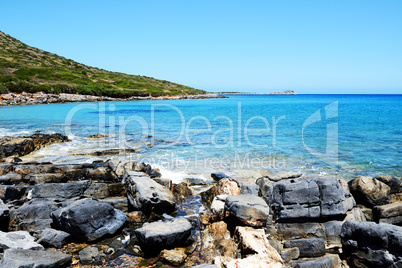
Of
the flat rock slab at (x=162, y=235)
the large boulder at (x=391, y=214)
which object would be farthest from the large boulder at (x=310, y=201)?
the flat rock slab at (x=162, y=235)

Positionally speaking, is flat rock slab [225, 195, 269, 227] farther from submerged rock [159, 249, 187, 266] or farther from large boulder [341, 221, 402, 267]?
large boulder [341, 221, 402, 267]

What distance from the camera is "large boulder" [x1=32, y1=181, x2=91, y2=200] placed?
9.62 m

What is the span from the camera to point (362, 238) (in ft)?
20.7

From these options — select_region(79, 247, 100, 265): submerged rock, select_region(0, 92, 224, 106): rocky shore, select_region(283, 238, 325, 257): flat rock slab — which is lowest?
select_region(79, 247, 100, 265): submerged rock

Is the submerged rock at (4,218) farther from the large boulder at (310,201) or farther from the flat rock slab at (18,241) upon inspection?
the large boulder at (310,201)

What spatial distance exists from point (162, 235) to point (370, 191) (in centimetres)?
698

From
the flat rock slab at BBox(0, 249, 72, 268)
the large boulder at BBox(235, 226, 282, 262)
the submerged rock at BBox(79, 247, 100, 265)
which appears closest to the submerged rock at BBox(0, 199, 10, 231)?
the flat rock slab at BBox(0, 249, 72, 268)

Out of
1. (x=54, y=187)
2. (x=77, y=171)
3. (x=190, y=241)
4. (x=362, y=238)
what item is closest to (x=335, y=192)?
(x=362, y=238)

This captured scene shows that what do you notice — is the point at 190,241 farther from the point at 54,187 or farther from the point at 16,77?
the point at 16,77

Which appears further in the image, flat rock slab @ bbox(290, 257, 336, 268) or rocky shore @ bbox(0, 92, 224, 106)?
rocky shore @ bbox(0, 92, 224, 106)

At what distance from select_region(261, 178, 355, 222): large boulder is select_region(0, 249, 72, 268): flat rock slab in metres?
5.52

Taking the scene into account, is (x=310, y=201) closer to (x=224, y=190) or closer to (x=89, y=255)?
(x=224, y=190)

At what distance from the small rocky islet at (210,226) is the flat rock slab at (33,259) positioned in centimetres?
2

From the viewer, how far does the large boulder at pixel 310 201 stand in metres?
7.54
